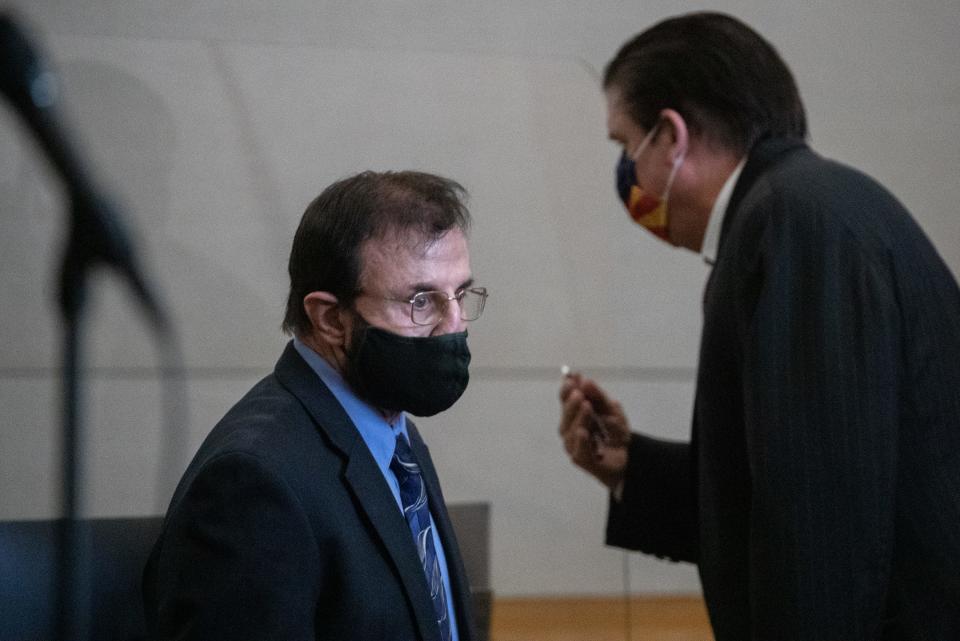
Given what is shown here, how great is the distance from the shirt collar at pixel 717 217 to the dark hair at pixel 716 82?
0.04 m

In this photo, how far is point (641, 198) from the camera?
5.98 ft

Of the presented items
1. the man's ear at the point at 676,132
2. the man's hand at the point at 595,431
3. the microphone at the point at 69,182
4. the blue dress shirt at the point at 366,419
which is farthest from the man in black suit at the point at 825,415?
the microphone at the point at 69,182

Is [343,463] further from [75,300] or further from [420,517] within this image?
[75,300]

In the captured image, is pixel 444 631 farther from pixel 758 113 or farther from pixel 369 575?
pixel 758 113

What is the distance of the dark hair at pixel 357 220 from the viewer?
122cm

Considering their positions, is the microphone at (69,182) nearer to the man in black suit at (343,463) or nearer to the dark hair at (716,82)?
the man in black suit at (343,463)

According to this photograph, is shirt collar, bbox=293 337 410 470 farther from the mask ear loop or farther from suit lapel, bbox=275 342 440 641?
the mask ear loop

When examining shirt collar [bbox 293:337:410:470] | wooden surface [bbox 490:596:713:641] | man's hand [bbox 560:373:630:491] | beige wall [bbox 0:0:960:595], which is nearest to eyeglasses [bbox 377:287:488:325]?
shirt collar [bbox 293:337:410:470]

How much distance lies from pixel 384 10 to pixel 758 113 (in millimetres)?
1432

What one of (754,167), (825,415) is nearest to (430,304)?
(825,415)

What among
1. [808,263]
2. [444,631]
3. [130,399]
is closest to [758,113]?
[808,263]

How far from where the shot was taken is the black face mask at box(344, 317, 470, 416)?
1.22 meters

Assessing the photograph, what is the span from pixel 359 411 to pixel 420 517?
0.47ft

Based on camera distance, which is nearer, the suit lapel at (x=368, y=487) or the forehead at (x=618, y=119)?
the suit lapel at (x=368, y=487)
